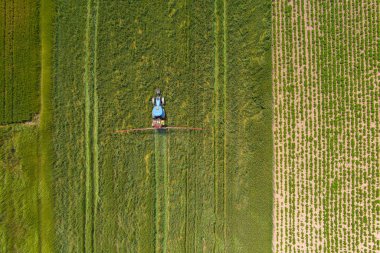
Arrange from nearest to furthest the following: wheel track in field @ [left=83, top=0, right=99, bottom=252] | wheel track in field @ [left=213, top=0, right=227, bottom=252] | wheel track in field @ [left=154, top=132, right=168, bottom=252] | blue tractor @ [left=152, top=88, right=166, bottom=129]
A: wheel track in field @ [left=83, top=0, right=99, bottom=252] → blue tractor @ [left=152, top=88, right=166, bottom=129] → wheel track in field @ [left=154, top=132, right=168, bottom=252] → wheel track in field @ [left=213, top=0, right=227, bottom=252]

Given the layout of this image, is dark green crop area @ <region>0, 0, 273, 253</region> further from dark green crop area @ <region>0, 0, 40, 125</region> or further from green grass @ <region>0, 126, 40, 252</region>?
dark green crop area @ <region>0, 0, 40, 125</region>

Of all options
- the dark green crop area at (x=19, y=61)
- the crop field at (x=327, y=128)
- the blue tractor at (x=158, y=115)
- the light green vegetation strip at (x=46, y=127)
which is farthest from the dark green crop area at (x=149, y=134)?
the crop field at (x=327, y=128)

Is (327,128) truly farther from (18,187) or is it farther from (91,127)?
(18,187)

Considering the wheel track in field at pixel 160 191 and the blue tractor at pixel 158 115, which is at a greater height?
the blue tractor at pixel 158 115

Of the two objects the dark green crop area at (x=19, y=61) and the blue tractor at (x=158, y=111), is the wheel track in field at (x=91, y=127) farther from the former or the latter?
the blue tractor at (x=158, y=111)

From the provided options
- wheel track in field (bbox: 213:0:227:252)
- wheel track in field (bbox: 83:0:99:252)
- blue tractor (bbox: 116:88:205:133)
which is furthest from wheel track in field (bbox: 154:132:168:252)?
wheel track in field (bbox: 83:0:99:252)

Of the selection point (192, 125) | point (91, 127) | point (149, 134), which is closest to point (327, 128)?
point (192, 125)
